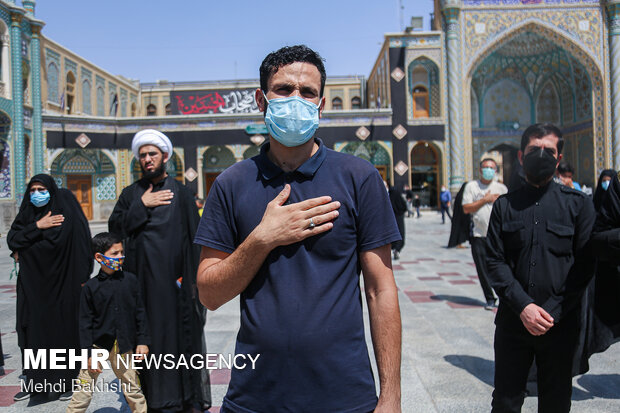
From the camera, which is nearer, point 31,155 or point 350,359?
point 350,359

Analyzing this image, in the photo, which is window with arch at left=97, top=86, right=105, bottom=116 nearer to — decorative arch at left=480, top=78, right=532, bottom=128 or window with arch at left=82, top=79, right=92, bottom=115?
window with arch at left=82, top=79, right=92, bottom=115

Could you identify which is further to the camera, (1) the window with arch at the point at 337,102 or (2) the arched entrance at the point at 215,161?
(1) the window with arch at the point at 337,102

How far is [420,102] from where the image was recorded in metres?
23.4

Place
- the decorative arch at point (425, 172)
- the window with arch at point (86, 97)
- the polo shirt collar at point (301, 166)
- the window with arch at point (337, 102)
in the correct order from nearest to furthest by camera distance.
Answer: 1. the polo shirt collar at point (301, 166)
2. the decorative arch at point (425, 172)
3. the window with arch at point (86, 97)
4. the window with arch at point (337, 102)

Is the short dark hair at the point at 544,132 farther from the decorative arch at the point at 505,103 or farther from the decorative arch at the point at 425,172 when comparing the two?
the decorative arch at the point at 505,103

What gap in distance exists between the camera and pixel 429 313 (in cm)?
528

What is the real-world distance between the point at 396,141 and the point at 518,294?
20.9 m

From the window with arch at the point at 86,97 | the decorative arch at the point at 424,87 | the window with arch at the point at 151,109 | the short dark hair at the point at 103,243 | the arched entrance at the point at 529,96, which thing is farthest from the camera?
the window with arch at the point at 151,109

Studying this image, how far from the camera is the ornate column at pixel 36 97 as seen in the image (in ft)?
67.4

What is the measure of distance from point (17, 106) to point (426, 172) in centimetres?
1746

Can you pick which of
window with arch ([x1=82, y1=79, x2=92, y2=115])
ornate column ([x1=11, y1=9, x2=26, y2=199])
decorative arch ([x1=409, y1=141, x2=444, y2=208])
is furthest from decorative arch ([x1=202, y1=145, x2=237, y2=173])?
decorative arch ([x1=409, y1=141, x2=444, y2=208])

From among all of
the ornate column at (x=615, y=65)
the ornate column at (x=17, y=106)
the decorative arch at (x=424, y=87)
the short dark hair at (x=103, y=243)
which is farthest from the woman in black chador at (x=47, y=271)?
the ornate column at (x=615, y=65)

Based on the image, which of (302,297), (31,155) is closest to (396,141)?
(31,155)

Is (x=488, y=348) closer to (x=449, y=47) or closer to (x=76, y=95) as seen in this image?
(x=449, y=47)
